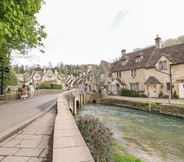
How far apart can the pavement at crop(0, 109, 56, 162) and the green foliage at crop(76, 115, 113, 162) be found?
1.24m

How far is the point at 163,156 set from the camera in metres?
7.92

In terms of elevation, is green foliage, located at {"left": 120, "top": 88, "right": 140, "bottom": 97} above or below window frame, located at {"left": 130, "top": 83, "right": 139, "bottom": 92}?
below

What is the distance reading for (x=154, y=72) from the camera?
27.4 metres

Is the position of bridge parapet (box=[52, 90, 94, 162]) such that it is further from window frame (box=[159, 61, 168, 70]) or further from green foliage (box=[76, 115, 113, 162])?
window frame (box=[159, 61, 168, 70])

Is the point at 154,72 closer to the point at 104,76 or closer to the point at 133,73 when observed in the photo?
the point at 133,73

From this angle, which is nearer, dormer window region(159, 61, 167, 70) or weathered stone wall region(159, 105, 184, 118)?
weathered stone wall region(159, 105, 184, 118)

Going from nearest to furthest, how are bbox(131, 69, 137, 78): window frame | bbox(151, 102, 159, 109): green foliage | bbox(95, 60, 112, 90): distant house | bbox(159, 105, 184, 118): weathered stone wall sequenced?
bbox(159, 105, 184, 118): weathered stone wall → bbox(151, 102, 159, 109): green foliage → bbox(131, 69, 137, 78): window frame → bbox(95, 60, 112, 90): distant house

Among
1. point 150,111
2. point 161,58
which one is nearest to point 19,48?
point 150,111

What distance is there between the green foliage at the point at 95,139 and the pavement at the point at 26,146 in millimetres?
1244

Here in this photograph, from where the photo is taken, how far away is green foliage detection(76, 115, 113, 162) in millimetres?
4367

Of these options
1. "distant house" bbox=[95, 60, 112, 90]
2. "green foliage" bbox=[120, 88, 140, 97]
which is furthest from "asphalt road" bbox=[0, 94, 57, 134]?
"distant house" bbox=[95, 60, 112, 90]

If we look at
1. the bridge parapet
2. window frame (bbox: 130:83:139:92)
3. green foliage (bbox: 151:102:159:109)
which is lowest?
green foliage (bbox: 151:102:159:109)

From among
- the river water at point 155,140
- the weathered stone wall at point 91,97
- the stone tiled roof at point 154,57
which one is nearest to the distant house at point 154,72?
the stone tiled roof at point 154,57

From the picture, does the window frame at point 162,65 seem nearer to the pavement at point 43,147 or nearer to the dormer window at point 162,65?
the dormer window at point 162,65
